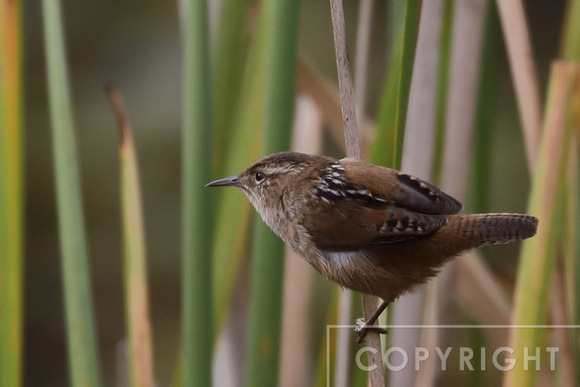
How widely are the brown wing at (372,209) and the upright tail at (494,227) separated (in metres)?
0.04

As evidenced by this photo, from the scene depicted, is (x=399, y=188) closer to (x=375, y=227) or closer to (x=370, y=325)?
(x=375, y=227)

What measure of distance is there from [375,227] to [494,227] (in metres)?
0.23

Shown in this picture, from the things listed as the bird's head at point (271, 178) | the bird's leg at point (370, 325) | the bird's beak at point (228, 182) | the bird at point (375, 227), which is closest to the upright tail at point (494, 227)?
the bird at point (375, 227)

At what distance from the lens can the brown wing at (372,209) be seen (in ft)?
5.12

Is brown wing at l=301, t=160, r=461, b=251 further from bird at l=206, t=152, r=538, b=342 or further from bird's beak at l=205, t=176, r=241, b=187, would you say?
bird's beak at l=205, t=176, r=241, b=187

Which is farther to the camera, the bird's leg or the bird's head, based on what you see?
the bird's head

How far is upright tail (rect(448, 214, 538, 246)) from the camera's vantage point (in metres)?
1.49

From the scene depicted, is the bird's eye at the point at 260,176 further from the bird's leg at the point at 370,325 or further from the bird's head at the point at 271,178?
the bird's leg at the point at 370,325

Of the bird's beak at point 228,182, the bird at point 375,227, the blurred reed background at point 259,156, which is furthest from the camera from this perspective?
the bird's beak at point 228,182

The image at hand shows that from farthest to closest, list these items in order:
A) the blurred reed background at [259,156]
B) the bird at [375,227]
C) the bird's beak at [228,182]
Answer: the bird's beak at [228,182]
the bird at [375,227]
the blurred reed background at [259,156]

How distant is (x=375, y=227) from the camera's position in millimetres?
1564

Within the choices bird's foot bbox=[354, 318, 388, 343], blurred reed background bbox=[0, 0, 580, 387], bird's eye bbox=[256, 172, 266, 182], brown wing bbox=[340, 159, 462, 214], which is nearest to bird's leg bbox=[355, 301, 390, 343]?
bird's foot bbox=[354, 318, 388, 343]

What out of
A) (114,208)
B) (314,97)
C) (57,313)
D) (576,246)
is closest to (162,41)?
(114,208)

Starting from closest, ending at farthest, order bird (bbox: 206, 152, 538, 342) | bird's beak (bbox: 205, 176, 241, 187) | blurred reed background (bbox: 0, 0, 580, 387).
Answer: blurred reed background (bbox: 0, 0, 580, 387) → bird (bbox: 206, 152, 538, 342) → bird's beak (bbox: 205, 176, 241, 187)
